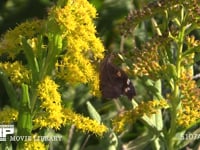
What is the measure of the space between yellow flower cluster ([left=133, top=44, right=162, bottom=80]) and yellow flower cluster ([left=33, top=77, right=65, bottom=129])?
37cm

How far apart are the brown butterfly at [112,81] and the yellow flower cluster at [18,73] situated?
296 mm

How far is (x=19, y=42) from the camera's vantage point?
6.65ft

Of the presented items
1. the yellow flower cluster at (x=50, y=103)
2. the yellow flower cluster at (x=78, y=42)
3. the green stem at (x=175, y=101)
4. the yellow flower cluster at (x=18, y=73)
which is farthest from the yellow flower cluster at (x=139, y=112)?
the yellow flower cluster at (x=18, y=73)

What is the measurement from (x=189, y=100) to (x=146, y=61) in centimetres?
23

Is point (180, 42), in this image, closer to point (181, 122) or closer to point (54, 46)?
point (181, 122)

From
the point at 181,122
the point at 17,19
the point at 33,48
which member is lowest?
the point at 181,122

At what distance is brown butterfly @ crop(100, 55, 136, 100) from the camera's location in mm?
2119

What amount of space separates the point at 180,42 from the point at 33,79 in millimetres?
641

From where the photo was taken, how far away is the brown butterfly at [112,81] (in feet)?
6.95

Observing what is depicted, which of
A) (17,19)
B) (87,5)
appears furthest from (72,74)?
(17,19)

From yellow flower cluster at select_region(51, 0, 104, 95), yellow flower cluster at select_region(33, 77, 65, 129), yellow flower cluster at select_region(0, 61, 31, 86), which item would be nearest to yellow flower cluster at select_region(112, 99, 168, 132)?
yellow flower cluster at select_region(51, 0, 104, 95)

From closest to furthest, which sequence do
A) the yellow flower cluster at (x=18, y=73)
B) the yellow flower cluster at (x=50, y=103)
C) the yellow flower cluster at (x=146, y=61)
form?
the yellow flower cluster at (x=50, y=103) → the yellow flower cluster at (x=18, y=73) → the yellow flower cluster at (x=146, y=61)

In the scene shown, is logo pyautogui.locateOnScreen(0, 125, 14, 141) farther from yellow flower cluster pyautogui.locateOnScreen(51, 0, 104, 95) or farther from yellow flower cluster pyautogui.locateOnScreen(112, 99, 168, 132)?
yellow flower cluster pyautogui.locateOnScreen(112, 99, 168, 132)

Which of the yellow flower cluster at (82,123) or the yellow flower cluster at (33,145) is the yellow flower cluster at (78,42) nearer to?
the yellow flower cluster at (82,123)
